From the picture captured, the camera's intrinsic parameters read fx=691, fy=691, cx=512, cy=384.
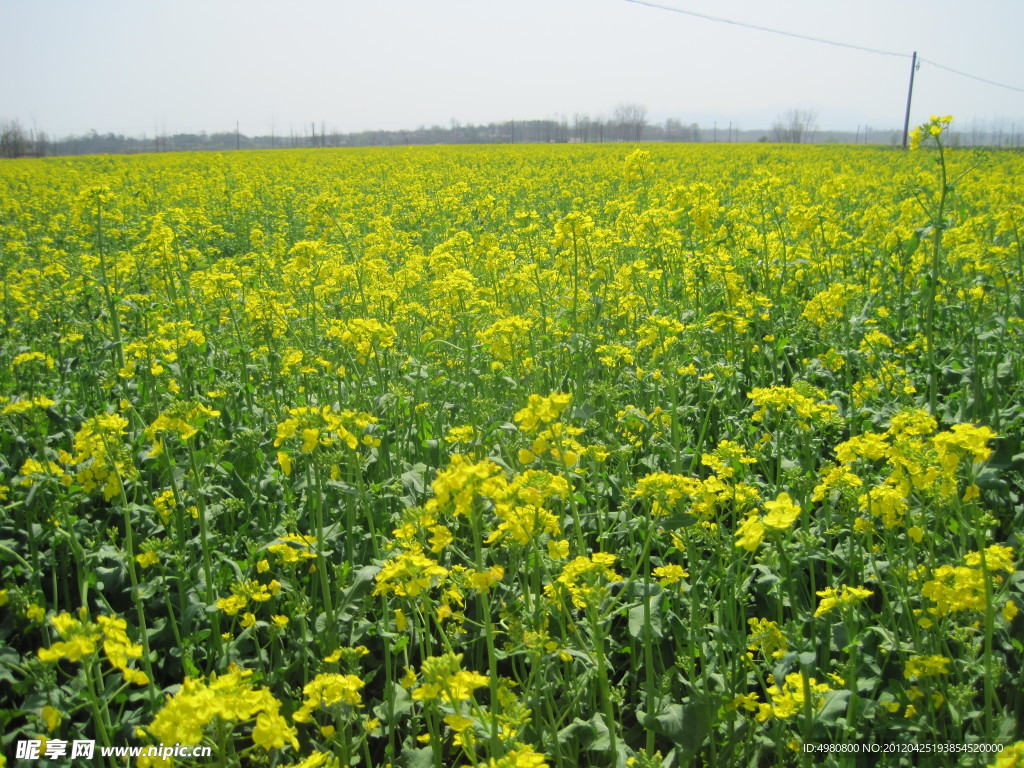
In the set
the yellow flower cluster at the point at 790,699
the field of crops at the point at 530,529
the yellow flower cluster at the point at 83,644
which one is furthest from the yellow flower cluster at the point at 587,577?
the yellow flower cluster at the point at 83,644

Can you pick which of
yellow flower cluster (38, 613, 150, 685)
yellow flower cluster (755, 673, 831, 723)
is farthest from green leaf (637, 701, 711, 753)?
yellow flower cluster (38, 613, 150, 685)

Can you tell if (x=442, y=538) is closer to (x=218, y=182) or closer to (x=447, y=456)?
(x=447, y=456)

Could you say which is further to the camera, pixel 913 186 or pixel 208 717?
pixel 913 186

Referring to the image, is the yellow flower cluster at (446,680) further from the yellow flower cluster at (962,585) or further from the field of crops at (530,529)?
the yellow flower cluster at (962,585)

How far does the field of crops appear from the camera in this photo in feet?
6.39

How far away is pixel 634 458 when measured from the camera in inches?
144

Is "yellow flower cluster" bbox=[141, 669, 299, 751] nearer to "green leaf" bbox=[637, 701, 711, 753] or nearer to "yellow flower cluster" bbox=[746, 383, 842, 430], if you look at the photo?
"green leaf" bbox=[637, 701, 711, 753]

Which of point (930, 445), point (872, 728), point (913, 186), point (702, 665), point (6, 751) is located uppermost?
point (913, 186)

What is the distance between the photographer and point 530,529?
6.31 feet

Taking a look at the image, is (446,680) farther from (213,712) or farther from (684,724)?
(684,724)


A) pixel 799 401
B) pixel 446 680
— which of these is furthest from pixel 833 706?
pixel 446 680

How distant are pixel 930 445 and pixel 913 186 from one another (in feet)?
6.98

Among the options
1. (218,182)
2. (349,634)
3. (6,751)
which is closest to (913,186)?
(349,634)

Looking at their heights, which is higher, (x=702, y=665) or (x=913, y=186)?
(x=913, y=186)
